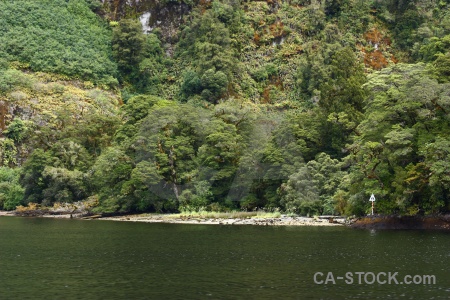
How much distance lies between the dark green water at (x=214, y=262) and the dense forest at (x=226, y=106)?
11.2 meters

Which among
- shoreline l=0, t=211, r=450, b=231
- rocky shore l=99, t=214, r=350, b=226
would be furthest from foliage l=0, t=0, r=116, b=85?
rocky shore l=99, t=214, r=350, b=226

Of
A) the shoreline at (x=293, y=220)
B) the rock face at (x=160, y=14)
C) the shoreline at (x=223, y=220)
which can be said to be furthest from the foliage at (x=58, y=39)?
the shoreline at (x=223, y=220)

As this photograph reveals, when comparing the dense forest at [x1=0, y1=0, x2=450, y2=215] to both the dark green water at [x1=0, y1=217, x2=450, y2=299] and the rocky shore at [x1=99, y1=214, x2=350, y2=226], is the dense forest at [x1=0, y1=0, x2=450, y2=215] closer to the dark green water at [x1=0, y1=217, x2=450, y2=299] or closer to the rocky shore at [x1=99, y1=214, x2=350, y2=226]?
the rocky shore at [x1=99, y1=214, x2=350, y2=226]

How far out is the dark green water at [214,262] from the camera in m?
30.3

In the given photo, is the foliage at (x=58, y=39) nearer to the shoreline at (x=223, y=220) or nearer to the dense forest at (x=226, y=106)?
the dense forest at (x=226, y=106)

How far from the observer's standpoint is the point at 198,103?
10669 centimetres

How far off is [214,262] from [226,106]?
46.3m

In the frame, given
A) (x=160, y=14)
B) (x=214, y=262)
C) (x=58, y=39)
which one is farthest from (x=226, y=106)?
(x=160, y=14)

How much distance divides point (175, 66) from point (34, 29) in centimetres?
2645

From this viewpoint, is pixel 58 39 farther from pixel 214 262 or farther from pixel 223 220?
pixel 214 262

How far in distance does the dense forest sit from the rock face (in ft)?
0.86

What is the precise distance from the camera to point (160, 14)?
131375 millimetres

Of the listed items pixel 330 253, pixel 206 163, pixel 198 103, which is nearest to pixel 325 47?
pixel 198 103

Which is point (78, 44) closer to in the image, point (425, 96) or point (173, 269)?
point (425, 96)
